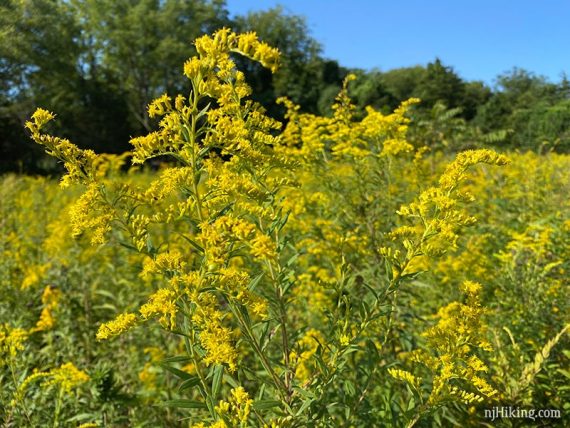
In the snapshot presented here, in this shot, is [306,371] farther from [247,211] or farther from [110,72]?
[110,72]

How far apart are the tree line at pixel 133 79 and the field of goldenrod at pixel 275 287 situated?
10.1m

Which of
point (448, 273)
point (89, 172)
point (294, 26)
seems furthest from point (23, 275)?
point (294, 26)

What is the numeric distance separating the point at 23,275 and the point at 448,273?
10.3 ft

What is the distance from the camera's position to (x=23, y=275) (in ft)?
12.5

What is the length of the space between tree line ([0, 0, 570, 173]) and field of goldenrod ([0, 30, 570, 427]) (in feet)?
33.0

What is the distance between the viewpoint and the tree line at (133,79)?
1976 centimetres

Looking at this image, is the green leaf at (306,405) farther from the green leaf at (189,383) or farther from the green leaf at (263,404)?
the green leaf at (189,383)

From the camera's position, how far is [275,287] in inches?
64.9

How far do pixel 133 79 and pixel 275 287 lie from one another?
28.8 metres

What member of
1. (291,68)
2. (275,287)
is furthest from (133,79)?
(275,287)

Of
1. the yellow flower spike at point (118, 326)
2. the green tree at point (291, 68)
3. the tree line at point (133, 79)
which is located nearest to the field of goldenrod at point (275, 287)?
the yellow flower spike at point (118, 326)

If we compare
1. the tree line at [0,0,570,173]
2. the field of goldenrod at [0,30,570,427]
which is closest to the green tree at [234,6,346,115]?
the tree line at [0,0,570,173]

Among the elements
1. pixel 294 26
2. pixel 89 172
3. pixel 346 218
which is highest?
pixel 294 26

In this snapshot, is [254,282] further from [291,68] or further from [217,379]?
[291,68]
